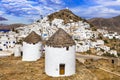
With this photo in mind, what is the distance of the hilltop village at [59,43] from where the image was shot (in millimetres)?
24328

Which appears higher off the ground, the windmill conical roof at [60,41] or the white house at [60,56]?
the windmill conical roof at [60,41]

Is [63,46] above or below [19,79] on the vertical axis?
above

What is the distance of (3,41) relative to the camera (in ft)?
203

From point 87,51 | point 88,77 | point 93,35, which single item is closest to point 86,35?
point 93,35

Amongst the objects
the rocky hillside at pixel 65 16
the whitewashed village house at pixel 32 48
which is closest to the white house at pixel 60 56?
the whitewashed village house at pixel 32 48

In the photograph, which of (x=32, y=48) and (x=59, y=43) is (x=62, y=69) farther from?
(x=32, y=48)

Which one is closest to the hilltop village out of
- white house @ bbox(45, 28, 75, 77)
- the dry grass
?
white house @ bbox(45, 28, 75, 77)

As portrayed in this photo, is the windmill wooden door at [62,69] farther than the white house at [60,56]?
Yes

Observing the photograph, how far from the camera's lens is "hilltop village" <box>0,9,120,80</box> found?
2433 cm

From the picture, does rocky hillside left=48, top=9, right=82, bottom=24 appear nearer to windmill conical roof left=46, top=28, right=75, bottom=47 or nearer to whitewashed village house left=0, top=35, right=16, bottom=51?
whitewashed village house left=0, top=35, right=16, bottom=51

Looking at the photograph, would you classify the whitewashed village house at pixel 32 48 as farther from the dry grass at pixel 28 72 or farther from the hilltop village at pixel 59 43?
the dry grass at pixel 28 72

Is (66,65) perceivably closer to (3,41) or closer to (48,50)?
(48,50)

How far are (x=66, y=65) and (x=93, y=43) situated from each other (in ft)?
155

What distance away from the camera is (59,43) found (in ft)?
79.4
